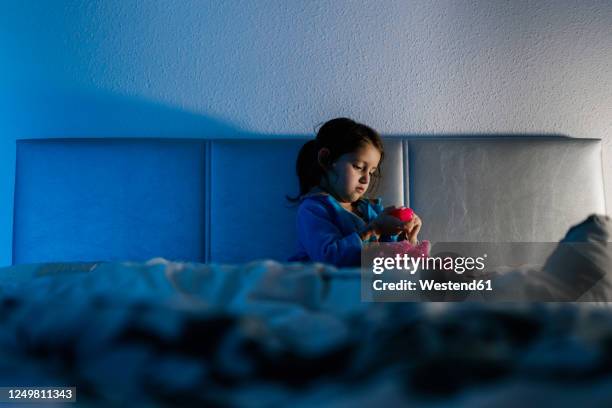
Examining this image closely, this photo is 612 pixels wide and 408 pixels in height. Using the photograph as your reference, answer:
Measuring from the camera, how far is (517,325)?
34 cm

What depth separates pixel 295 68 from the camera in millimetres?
1628

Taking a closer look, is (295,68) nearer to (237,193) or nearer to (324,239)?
(237,193)

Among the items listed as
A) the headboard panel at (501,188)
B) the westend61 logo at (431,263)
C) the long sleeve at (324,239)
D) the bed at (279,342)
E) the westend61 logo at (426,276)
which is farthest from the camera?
the headboard panel at (501,188)

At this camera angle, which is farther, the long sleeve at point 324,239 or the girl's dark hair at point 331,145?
the girl's dark hair at point 331,145

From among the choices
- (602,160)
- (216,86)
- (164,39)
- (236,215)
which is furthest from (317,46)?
(602,160)

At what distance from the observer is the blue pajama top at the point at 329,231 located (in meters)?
1.17

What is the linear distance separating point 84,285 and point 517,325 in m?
0.36

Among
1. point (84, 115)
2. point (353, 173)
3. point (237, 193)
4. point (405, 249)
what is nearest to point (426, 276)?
point (405, 249)

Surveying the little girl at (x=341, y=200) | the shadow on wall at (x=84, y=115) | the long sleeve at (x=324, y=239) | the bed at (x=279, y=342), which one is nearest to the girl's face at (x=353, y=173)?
the little girl at (x=341, y=200)

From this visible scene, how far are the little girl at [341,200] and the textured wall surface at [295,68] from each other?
18 centimetres

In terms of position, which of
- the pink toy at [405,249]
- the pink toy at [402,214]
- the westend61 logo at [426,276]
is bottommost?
the westend61 logo at [426,276]

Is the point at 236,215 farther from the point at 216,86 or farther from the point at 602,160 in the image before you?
the point at 602,160

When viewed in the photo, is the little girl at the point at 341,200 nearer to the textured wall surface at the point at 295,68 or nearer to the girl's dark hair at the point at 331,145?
the girl's dark hair at the point at 331,145

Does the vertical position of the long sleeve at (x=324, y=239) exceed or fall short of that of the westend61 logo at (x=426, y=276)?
it exceeds it
